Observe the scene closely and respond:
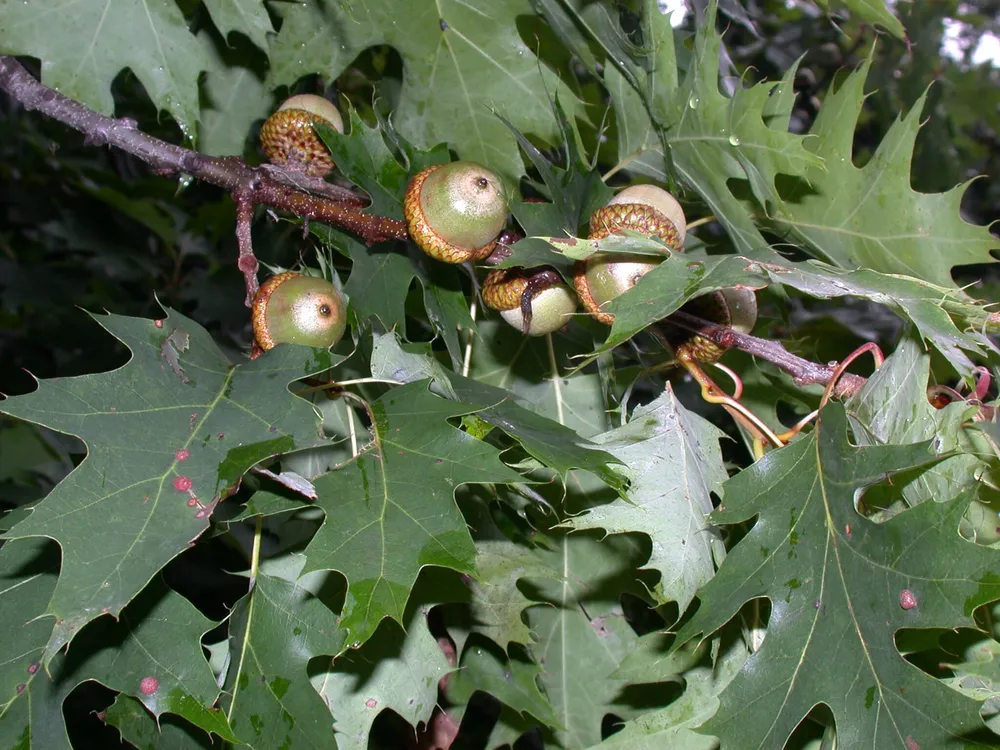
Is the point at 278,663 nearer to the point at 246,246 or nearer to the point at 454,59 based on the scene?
the point at 246,246

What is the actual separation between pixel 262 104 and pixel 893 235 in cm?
106

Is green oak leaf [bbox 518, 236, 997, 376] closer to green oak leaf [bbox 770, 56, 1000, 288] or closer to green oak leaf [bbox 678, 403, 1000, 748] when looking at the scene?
green oak leaf [bbox 678, 403, 1000, 748]

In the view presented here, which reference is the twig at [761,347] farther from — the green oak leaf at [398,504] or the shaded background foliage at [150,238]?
the shaded background foliage at [150,238]

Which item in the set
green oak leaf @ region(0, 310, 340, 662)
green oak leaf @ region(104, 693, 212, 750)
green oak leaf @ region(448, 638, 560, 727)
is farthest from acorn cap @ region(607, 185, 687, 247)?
green oak leaf @ region(104, 693, 212, 750)

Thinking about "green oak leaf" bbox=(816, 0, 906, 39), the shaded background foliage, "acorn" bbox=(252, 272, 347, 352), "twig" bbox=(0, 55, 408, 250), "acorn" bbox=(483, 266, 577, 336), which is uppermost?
"green oak leaf" bbox=(816, 0, 906, 39)

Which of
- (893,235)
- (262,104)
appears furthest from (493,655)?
(262,104)

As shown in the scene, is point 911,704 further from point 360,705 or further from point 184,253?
point 184,253

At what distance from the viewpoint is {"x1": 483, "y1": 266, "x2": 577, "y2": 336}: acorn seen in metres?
1.18

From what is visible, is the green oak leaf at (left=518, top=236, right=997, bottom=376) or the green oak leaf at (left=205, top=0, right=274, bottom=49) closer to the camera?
the green oak leaf at (left=518, top=236, right=997, bottom=376)

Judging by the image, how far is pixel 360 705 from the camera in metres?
1.20

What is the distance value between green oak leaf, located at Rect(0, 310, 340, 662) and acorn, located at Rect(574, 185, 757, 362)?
36cm

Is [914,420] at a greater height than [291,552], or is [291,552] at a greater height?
[914,420]

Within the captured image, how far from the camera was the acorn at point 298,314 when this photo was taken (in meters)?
1.12

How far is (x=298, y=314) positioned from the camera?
112 centimetres
